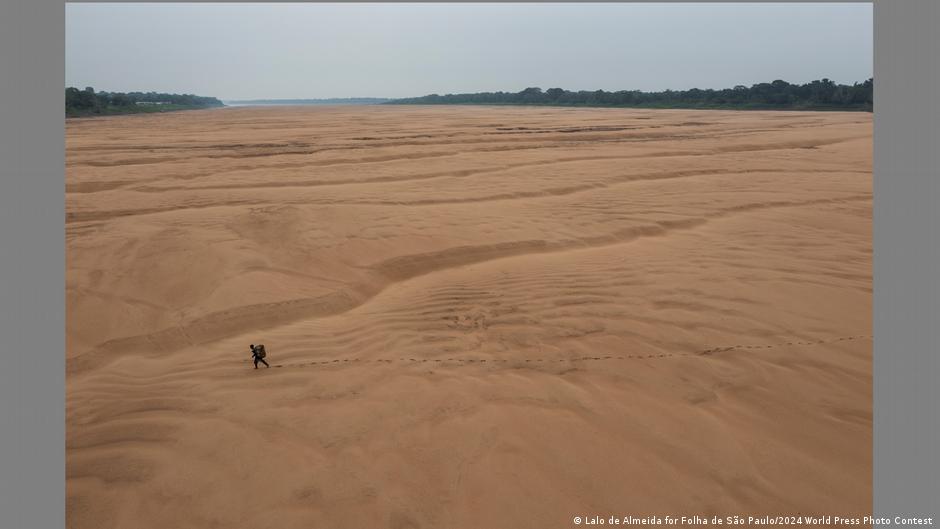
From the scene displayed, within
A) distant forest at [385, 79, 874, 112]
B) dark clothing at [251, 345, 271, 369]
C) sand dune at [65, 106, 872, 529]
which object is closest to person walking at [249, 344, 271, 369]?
dark clothing at [251, 345, 271, 369]

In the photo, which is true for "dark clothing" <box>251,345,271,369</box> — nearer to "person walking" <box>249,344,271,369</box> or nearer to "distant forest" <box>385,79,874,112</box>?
"person walking" <box>249,344,271,369</box>

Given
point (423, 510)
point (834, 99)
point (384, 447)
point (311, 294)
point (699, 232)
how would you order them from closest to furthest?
point (423, 510)
point (384, 447)
point (311, 294)
point (699, 232)
point (834, 99)

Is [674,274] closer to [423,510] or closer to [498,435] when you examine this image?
[498,435]

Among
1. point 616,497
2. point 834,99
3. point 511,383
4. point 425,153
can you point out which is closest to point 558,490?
point 616,497

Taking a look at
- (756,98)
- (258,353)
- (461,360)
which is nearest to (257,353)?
(258,353)

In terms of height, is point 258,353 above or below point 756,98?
below

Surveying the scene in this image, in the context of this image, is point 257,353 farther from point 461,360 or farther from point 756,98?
point 756,98

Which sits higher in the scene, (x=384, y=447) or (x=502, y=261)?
(x=502, y=261)

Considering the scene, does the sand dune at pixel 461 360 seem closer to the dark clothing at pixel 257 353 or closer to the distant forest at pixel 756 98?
the dark clothing at pixel 257 353

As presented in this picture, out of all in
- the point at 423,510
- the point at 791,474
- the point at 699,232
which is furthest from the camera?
the point at 699,232
